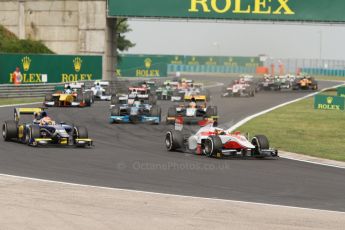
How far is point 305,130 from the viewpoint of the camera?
28.1 metres

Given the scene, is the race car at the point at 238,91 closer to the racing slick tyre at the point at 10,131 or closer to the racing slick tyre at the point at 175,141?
the racing slick tyre at the point at 10,131

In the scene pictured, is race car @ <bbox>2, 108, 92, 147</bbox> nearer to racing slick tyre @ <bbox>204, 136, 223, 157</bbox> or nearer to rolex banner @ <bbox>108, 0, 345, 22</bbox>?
racing slick tyre @ <bbox>204, 136, 223, 157</bbox>

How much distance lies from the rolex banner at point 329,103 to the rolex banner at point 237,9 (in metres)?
16.3

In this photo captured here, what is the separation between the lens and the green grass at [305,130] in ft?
72.4

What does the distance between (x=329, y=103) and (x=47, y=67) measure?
1891cm

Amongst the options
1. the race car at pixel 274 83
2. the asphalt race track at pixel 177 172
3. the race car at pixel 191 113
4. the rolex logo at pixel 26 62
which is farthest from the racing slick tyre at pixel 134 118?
the race car at pixel 274 83

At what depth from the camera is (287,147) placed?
73.6 ft

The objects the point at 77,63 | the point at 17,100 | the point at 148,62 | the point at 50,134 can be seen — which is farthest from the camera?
the point at 148,62

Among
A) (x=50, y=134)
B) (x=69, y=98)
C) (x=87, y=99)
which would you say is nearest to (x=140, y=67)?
(x=87, y=99)

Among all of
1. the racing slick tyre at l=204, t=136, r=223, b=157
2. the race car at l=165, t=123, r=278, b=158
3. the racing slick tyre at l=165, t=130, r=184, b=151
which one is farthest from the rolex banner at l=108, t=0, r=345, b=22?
the racing slick tyre at l=204, t=136, r=223, b=157

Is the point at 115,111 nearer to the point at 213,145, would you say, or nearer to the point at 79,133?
the point at 79,133

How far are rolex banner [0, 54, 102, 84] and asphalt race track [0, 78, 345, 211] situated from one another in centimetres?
2585

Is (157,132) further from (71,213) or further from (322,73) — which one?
(322,73)

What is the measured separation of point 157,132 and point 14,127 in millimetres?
6119
